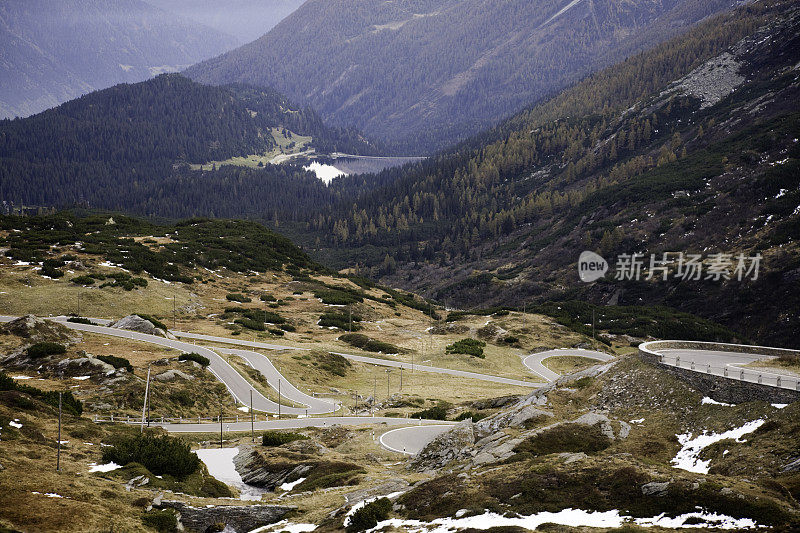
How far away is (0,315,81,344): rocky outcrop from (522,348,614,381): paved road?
60.4 meters

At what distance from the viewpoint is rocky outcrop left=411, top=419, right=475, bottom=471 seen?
128 feet

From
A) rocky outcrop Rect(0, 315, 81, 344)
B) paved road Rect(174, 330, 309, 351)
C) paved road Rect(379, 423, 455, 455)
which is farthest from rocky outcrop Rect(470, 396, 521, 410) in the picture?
rocky outcrop Rect(0, 315, 81, 344)

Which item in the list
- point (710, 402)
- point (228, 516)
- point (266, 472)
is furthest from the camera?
point (266, 472)

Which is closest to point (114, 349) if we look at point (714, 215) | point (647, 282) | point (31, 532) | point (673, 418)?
point (31, 532)

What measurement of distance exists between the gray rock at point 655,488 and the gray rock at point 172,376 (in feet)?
149

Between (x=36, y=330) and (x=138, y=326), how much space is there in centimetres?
1459

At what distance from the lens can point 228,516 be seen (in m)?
31.7

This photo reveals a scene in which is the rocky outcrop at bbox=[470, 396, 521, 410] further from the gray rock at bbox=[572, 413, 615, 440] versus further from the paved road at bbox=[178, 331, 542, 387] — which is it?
the paved road at bbox=[178, 331, 542, 387]

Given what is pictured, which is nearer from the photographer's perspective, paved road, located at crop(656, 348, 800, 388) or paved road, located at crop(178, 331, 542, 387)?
paved road, located at crop(656, 348, 800, 388)

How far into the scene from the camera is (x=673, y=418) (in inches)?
1384

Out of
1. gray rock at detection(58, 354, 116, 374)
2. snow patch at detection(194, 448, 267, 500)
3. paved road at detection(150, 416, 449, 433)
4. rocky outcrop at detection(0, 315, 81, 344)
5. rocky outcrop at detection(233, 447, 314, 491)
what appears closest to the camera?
snow patch at detection(194, 448, 267, 500)

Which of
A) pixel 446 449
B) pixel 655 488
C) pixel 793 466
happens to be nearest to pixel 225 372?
pixel 446 449

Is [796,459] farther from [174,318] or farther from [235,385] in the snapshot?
[174,318]

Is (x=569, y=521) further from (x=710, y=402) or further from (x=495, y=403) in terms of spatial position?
(x=495, y=403)
